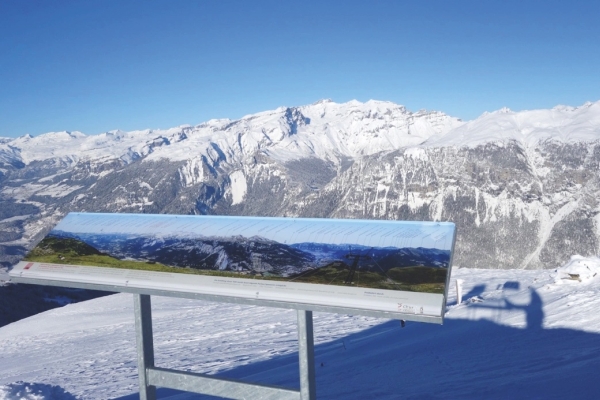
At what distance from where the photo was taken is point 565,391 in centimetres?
741

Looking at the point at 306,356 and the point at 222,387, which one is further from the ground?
the point at 306,356

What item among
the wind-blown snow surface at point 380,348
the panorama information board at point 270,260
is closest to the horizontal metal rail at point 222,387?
the panorama information board at point 270,260

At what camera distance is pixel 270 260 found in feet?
19.1

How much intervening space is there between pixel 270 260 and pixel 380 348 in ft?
24.2

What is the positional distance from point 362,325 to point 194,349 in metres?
5.20

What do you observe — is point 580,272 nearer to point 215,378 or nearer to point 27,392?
point 215,378

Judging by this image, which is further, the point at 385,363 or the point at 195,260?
the point at 385,363

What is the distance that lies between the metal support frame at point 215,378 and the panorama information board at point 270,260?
1.83 feet

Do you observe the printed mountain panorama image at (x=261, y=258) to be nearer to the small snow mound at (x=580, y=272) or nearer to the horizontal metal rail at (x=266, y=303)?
the horizontal metal rail at (x=266, y=303)

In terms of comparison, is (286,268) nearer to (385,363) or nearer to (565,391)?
(565,391)

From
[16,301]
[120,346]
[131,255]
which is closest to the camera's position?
[131,255]

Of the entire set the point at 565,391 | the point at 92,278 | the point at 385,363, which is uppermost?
the point at 92,278

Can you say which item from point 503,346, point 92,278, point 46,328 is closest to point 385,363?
point 503,346

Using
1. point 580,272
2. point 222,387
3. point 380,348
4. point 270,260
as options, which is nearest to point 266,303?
point 270,260
